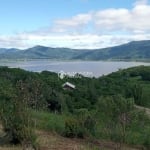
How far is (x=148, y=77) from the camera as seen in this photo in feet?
336

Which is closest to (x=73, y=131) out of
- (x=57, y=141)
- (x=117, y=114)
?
(x=57, y=141)

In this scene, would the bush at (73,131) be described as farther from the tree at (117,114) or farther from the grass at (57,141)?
the tree at (117,114)

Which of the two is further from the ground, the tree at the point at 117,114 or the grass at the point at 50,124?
the tree at the point at 117,114

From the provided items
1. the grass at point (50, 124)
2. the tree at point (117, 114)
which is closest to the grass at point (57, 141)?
the grass at point (50, 124)

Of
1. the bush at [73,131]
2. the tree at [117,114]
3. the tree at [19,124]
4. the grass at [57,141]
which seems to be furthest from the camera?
the bush at [73,131]

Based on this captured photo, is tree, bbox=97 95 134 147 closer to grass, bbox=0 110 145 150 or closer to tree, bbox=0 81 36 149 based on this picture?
grass, bbox=0 110 145 150

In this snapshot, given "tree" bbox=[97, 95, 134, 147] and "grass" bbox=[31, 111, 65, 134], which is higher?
"tree" bbox=[97, 95, 134, 147]

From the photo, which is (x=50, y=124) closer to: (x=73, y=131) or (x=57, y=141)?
(x=73, y=131)

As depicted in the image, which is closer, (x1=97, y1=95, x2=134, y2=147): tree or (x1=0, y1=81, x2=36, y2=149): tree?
(x1=0, y1=81, x2=36, y2=149): tree

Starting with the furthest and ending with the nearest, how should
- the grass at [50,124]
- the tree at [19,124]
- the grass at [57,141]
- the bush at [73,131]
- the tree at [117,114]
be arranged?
1. the grass at [50,124]
2. the bush at [73,131]
3. the tree at [117,114]
4. the grass at [57,141]
5. the tree at [19,124]

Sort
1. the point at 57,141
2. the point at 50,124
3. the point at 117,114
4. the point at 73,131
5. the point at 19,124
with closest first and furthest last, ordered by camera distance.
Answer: the point at 19,124 → the point at 57,141 → the point at 117,114 → the point at 73,131 → the point at 50,124

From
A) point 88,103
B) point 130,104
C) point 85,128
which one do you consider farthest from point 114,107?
point 88,103

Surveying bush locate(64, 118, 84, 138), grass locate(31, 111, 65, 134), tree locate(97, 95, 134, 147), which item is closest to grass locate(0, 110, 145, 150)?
grass locate(31, 111, 65, 134)

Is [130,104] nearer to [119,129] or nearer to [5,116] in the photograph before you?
[119,129]
